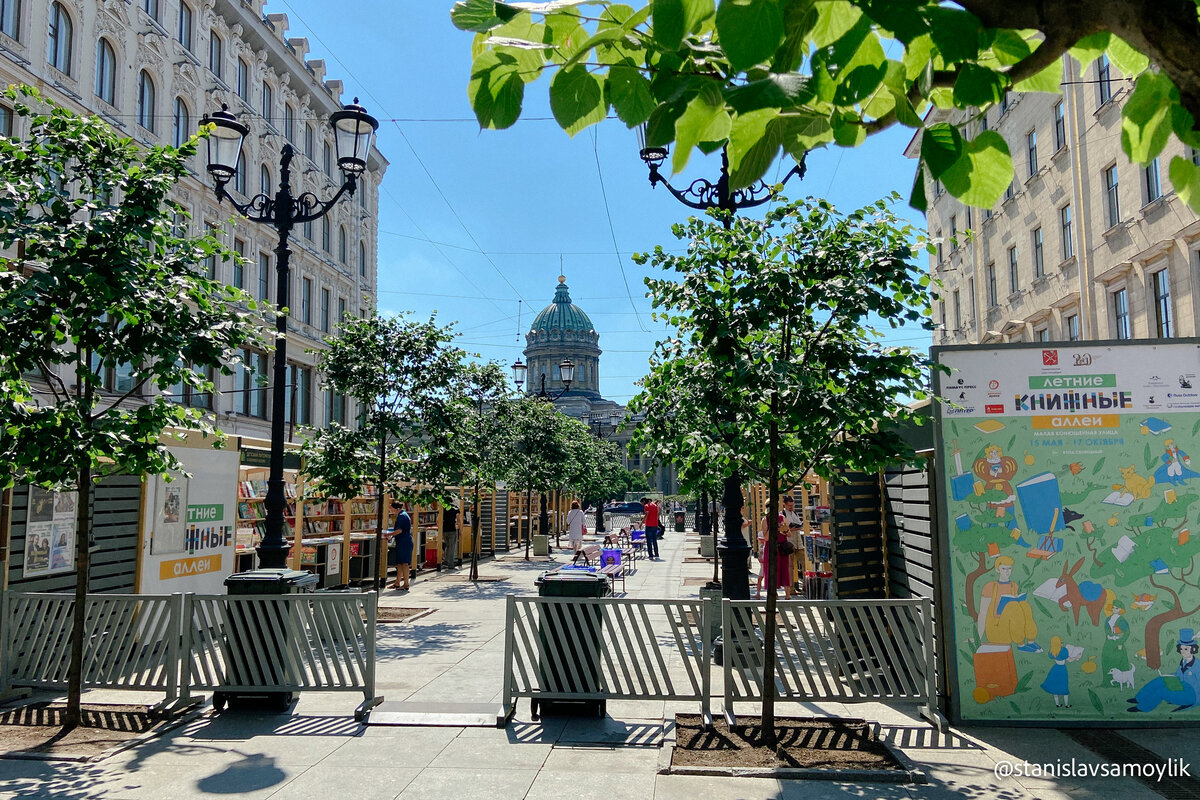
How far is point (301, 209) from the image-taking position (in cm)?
1402

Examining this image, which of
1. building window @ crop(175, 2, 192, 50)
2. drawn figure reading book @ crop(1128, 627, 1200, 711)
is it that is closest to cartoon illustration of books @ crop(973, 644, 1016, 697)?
drawn figure reading book @ crop(1128, 627, 1200, 711)

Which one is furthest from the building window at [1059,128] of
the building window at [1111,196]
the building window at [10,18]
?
the building window at [10,18]

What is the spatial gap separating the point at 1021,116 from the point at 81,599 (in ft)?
100

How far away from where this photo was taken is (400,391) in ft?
52.0

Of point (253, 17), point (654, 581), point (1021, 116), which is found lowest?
point (654, 581)

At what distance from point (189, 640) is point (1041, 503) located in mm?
7783

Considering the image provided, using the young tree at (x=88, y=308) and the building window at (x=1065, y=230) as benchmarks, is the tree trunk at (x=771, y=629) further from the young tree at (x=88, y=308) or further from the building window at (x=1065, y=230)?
the building window at (x=1065, y=230)

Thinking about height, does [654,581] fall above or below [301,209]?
below

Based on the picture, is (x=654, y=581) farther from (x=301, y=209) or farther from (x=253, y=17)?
(x=253, y=17)

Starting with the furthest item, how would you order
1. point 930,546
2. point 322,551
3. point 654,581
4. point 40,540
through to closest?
point 654,581
point 322,551
point 40,540
point 930,546

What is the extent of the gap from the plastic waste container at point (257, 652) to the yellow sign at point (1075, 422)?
7064mm

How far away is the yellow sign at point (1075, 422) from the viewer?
750 cm

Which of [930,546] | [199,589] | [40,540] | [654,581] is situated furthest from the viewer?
[654,581]

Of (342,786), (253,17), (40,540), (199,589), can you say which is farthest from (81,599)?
(253,17)
